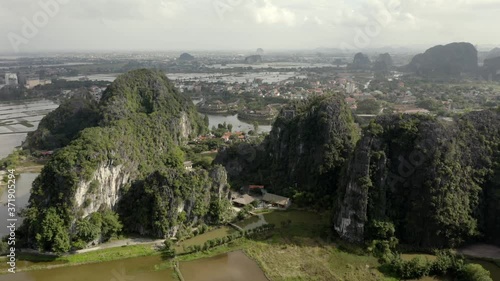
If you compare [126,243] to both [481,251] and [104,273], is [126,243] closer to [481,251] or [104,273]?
[104,273]

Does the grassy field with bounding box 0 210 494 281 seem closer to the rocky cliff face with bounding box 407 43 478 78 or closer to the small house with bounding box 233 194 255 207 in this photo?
the small house with bounding box 233 194 255 207

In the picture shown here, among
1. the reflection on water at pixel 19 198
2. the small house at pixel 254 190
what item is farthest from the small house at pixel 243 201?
the reflection on water at pixel 19 198

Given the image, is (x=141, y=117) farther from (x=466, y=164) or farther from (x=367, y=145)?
(x=466, y=164)

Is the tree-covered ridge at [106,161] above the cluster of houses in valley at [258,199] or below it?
above

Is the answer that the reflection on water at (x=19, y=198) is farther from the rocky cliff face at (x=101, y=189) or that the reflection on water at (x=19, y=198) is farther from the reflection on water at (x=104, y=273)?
the rocky cliff face at (x=101, y=189)

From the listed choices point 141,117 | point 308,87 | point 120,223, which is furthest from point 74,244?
point 308,87
